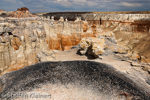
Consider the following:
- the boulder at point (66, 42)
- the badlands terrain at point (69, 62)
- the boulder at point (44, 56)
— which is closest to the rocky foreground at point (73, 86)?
the badlands terrain at point (69, 62)

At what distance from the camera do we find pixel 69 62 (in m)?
9.69

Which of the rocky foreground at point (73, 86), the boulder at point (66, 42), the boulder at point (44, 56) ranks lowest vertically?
the rocky foreground at point (73, 86)

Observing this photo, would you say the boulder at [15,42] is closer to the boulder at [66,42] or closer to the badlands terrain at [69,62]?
the badlands terrain at [69,62]

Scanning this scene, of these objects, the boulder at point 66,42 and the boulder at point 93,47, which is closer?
the boulder at point 93,47

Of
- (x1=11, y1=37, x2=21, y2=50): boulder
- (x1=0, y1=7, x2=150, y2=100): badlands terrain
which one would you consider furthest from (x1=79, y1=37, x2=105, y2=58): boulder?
(x1=11, y1=37, x2=21, y2=50): boulder

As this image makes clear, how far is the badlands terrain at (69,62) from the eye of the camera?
643cm

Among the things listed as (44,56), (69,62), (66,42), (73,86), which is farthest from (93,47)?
(66,42)

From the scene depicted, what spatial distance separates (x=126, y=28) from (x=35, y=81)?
27144mm

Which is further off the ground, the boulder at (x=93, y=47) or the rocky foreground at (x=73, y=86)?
the boulder at (x=93, y=47)

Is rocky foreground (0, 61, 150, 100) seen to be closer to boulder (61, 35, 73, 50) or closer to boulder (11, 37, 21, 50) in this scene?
boulder (11, 37, 21, 50)

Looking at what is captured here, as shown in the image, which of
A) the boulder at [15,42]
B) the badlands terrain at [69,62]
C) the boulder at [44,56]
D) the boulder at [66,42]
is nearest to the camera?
the badlands terrain at [69,62]

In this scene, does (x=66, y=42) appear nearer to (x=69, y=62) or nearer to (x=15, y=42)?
(x=15, y=42)

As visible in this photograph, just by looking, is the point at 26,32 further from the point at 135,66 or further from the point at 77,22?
the point at 135,66

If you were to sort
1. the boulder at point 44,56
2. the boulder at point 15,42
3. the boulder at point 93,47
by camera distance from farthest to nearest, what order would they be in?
the boulder at point 15,42 → the boulder at point 44,56 → the boulder at point 93,47
